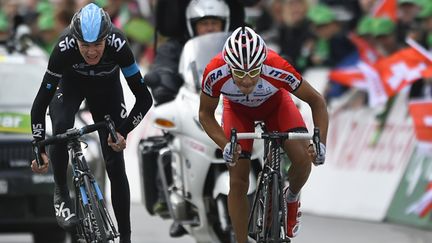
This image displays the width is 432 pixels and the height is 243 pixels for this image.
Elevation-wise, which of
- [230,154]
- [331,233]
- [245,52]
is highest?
[245,52]

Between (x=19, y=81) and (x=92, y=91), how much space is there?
12.9 ft

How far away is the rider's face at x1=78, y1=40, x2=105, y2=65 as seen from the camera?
11.4 metres

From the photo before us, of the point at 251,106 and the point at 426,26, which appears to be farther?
the point at 426,26

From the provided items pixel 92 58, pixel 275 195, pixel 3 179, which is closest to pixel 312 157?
pixel 275 195

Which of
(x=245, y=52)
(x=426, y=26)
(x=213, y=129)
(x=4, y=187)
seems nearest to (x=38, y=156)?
(x=213, y=129)

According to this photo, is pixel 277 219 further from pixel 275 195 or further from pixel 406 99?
pixel 406 99

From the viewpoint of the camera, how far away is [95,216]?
11.7 m

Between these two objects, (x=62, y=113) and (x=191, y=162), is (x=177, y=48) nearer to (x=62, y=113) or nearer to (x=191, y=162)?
(x=191, y=162)

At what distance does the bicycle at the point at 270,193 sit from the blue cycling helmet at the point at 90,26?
124cm

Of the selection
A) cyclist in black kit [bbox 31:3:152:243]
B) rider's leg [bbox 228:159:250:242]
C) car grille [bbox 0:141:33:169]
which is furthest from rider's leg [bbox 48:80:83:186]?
car grille [bbox 0:141:33:169]

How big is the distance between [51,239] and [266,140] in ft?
14.2

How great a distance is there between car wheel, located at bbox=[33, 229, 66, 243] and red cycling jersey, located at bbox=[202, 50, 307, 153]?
11.9 feet

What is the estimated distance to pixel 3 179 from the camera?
569 inches

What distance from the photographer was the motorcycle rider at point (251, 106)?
11.5m
